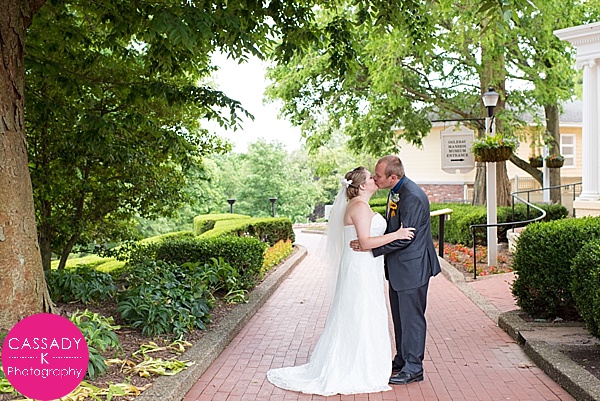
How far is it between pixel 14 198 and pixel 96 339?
4.83ft

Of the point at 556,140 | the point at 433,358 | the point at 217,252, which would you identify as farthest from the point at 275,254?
the point at 556,140

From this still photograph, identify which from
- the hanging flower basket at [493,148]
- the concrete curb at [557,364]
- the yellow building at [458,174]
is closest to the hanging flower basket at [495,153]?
the hanging flower basket at [493,148]

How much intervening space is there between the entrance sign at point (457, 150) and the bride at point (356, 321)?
10507 millimetres

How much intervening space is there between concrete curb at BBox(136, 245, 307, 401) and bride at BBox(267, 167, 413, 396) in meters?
0.72

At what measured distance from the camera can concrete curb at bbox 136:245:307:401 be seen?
18.3 ft

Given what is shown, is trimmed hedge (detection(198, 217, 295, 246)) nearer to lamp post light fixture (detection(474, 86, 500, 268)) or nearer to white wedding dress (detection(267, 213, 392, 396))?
lamp post light fixture (detection(474, 86, 500, 268))

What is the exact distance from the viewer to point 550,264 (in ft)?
26.8

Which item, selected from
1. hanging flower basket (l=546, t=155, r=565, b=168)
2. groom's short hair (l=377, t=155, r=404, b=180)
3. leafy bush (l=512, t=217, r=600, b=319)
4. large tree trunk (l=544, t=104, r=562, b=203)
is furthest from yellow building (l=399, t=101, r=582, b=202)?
groom's short hair (l=377, t=155, r=404, b=180)

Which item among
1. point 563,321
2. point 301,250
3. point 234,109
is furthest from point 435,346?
point 301,250

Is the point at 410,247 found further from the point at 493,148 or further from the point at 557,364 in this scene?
the point at 493,148

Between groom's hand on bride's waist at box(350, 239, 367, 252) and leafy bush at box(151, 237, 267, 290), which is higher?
groom's hand on bride's waist at box(350, 239, 367, 252)

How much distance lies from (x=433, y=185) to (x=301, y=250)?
16548 millimetres

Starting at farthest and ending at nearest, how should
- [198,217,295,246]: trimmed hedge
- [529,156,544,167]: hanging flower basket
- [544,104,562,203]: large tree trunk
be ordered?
1. [544,104,562,203]: large tree trunk
2. [529,156,544,167]: hanging flower basket
3. [198,217,295,246]: trimmed hedge

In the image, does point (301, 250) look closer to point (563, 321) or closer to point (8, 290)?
point (563, 321)
